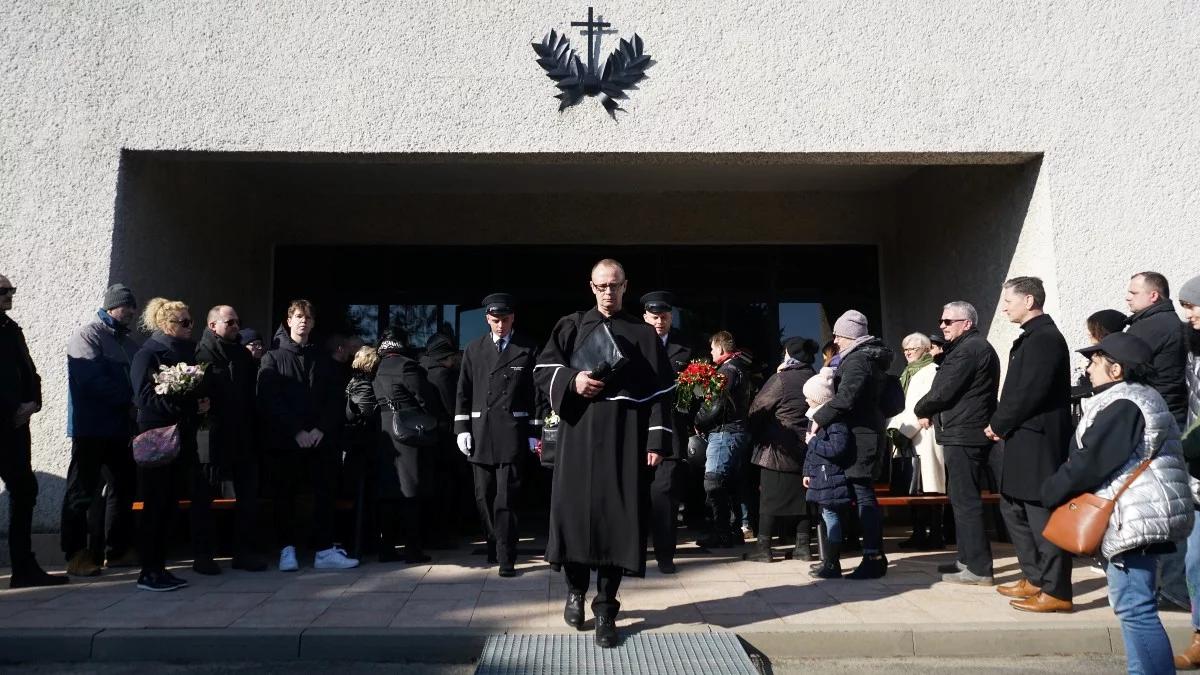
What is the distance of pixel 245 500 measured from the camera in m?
6.48

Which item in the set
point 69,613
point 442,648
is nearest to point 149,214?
point 69,613

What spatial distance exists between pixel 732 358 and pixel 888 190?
14.4ft

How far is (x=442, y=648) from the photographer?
4633 millimetres

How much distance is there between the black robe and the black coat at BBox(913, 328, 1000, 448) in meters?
2.09

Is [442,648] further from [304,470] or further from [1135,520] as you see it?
[1135,520]

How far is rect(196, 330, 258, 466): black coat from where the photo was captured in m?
6.22

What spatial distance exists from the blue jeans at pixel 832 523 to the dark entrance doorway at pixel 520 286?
166 inches

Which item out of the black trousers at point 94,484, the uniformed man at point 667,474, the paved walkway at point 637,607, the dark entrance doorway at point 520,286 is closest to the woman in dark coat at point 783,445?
the paved walkway at point 637,607

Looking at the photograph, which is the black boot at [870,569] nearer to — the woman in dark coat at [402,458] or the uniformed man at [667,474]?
the uniformed man at [667,474]

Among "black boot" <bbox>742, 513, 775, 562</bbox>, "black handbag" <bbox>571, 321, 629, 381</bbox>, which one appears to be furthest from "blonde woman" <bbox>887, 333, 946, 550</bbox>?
"black handbag" <bbox>571, 321, 629, 381</bbox>

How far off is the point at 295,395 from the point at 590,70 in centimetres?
335

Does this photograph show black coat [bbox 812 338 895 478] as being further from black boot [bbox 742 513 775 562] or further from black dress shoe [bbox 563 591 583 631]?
black dress shoe [bbox 563 591 583 631]

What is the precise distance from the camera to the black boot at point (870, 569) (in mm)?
6184

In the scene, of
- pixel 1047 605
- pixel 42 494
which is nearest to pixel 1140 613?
pixel 1047 605
